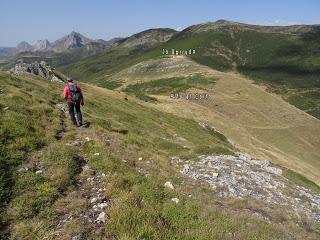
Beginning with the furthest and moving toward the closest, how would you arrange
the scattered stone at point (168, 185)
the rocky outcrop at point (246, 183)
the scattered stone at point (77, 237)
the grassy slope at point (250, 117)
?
the grassy slope at point (250, 117)
the rocky outcrop at point (246, 183)
the scattered stone at point (168, 185)
the scattered stone at point (77, 237)

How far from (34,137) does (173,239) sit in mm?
9364

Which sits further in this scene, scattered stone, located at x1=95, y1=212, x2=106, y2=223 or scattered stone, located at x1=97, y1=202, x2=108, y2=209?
scattered stone, located at x1=97, y1=202, x2=108, y2=209

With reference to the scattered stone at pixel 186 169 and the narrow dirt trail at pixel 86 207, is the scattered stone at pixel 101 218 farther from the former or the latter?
the scattered stone at pixel 186 169

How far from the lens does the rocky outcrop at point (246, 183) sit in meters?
18.5

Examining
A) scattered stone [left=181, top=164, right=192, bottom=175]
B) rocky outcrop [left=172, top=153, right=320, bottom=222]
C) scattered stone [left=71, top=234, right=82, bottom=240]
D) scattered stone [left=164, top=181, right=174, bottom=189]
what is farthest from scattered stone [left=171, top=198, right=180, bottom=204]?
scattered stone [left=181, top=164, right=192, bottom=175]

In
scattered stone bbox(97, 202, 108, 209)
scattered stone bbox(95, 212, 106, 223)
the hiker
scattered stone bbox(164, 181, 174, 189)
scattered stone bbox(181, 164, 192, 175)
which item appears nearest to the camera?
scattered stone bbox(95, 212, 106, 223)

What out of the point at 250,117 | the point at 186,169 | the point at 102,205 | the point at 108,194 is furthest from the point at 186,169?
the point at 250,117

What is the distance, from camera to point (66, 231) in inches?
422

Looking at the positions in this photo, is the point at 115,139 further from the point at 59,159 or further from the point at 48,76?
the point at 48,76

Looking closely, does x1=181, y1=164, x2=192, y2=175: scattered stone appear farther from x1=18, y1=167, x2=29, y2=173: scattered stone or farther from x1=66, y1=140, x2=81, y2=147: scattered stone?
x1=18, y1=167, x2=29, y2=173: scattered stone

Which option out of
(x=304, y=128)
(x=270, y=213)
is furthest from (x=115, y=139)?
(x=304, y=128)

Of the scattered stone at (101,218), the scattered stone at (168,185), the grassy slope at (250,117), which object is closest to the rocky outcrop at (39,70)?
the grassy slope at (250,117)

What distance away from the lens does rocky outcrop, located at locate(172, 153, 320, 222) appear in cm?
1847

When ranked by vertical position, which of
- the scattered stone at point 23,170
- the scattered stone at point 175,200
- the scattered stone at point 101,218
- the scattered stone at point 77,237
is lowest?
the scattered stone at point 175,200
